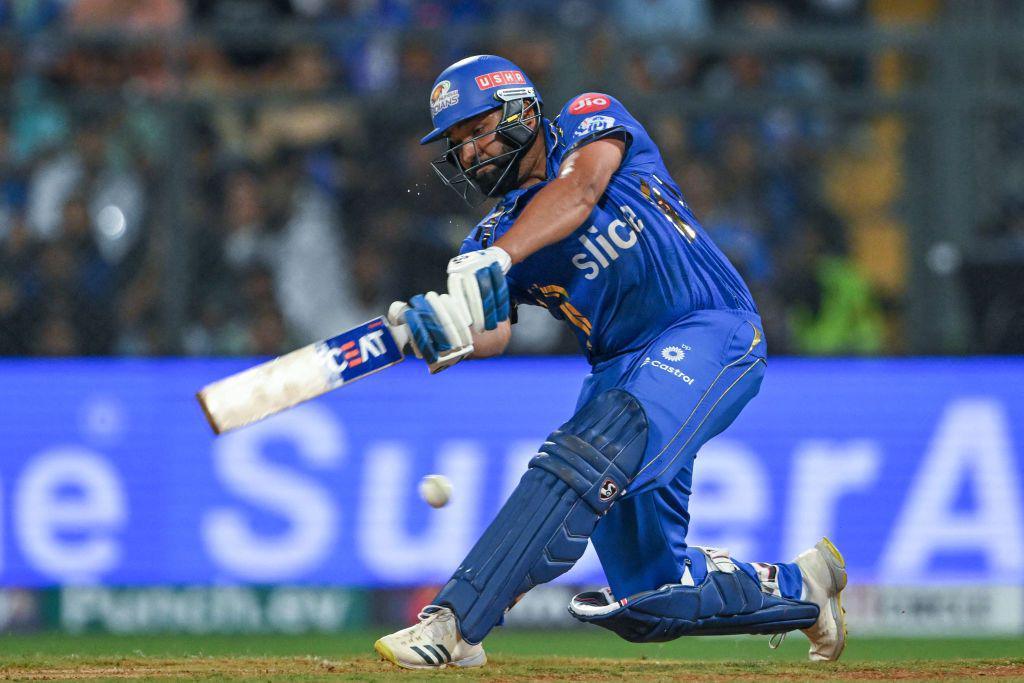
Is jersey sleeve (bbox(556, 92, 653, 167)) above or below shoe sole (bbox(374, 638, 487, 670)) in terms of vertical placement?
above

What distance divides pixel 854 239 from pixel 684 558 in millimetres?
5178

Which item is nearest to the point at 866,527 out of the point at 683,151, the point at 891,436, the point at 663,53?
the point at 891,436

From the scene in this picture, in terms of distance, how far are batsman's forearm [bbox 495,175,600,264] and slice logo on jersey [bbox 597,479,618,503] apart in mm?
787

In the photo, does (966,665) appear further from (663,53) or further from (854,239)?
(663,53)

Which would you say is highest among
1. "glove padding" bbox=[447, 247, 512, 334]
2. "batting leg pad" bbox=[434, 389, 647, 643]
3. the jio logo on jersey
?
the jio logo on jersey

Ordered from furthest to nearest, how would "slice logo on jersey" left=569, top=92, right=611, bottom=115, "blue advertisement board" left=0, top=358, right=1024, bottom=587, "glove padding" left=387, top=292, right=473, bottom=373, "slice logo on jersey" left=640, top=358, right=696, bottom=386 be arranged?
"blue advertisement board" left=0, top=358, right=1024, bottom=587 < "slice logo on jersey" left=569, top=92, right=611, bottom=115 < "slice logo on jersey" left=640, top=358, right=696, bottom=386 < "glove padding" left=387, top=292, right=473, bottom=373

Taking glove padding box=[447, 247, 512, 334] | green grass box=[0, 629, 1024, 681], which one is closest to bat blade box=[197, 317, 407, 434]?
glove padding box=[447, 247, 512, 334]

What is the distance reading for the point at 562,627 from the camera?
31.1 feet

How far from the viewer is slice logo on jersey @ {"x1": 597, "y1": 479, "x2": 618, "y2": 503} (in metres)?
5.32

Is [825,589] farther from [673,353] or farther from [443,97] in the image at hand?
[443,97]

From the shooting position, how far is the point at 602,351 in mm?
5895

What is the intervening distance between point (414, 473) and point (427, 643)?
4270 millimetres

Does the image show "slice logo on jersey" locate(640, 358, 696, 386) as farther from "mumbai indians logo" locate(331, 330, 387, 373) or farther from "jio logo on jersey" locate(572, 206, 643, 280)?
"mumbai indians logo" locate(331, 330, 387, 373)

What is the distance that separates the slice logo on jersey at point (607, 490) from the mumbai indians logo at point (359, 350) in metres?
0.85
